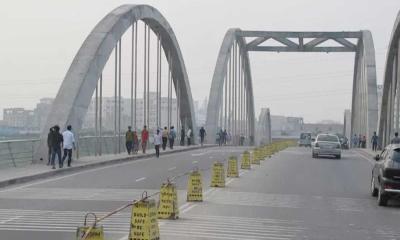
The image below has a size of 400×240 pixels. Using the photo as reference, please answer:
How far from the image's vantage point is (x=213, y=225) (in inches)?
501

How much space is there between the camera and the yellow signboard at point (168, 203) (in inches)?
510

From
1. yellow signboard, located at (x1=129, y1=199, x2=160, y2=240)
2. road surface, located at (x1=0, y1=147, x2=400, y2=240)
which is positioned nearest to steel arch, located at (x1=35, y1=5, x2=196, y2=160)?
road surface, located at (x1=0, y1=147, x2=400, y2=240)

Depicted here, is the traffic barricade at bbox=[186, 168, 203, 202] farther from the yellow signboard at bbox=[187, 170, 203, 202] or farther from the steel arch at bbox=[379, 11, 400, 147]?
the steel arch at bbox=[379, 11, 400, 147]

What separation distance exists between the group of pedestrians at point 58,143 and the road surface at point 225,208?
5.07 feet

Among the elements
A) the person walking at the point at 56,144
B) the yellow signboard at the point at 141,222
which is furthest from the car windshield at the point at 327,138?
the yellow signboard at the point at 141,222

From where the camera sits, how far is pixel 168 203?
13117mm

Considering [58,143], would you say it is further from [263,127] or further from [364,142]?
[263,127]

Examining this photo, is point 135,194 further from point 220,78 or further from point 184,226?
point 220,78

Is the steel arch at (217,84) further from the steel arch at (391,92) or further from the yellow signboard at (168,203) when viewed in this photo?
the yellow signboard at (168,203)

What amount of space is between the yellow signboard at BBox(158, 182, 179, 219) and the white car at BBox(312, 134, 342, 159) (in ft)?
100.0

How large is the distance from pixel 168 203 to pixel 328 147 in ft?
101

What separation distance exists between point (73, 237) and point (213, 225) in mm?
2675

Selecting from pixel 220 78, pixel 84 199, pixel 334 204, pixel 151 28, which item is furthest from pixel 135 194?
pixel 220 78

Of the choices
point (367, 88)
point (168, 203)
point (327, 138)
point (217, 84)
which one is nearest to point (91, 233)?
point (168, 203)
